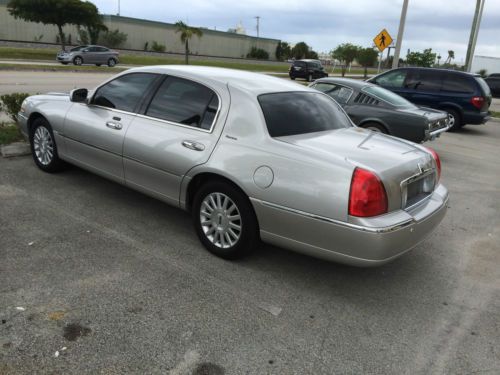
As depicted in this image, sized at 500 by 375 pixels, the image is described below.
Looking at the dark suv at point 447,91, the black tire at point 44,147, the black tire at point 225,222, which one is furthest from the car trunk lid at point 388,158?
the dark suv at point 447,91

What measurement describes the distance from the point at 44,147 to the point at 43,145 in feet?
0.09

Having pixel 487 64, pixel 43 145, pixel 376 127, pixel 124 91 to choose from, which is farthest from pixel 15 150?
pixel 487 64

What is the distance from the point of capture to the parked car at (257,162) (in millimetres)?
3365

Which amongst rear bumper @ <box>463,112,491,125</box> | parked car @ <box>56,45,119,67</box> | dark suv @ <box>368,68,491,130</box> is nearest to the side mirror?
dark suv @ <box>368,68,491,130</box>

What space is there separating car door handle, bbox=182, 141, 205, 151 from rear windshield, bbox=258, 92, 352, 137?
609mm

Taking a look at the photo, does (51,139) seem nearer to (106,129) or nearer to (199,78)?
(106,129)

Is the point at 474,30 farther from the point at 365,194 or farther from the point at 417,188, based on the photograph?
the point at 365,194

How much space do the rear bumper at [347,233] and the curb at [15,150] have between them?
4.48 metres

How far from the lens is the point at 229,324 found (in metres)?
3.14

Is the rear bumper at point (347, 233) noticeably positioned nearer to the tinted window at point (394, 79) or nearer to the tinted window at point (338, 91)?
the tinted window at point (338, 91)

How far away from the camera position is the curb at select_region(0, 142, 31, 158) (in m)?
6.54

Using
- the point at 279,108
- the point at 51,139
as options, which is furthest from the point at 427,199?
the point at 51,139

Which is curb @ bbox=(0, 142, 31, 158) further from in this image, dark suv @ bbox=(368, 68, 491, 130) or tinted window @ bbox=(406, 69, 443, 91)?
tinted window @ bbox=(406, 69, 443, 91)

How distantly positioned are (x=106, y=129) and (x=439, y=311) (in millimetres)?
3541
